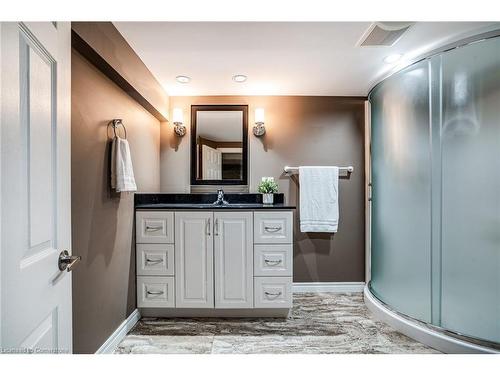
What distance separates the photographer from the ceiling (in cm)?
152

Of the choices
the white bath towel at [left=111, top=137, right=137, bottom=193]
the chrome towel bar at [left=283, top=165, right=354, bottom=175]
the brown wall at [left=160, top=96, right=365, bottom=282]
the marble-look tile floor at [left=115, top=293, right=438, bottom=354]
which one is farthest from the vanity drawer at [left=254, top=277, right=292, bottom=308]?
the white bath towel at [left=111, top=137, right=137, bottom=193]

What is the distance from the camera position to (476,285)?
5.00 ft

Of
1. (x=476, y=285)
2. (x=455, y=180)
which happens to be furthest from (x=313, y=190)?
(x=476, y=285)

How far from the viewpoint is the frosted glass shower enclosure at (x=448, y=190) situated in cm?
149

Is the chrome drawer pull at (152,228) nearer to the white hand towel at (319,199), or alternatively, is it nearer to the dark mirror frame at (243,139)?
the dark mirror frame at (243,139)

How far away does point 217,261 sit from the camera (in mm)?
2008

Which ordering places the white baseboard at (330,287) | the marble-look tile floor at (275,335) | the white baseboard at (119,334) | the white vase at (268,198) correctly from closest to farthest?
the white baseboard at (119,334) → the marble-look tile floor at (275,335) → the white vase at (268,198) → the white baseboard at (330,287)

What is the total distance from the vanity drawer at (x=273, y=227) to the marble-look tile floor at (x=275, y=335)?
675mm

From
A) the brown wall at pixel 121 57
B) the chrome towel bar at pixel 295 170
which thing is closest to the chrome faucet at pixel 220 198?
the chrome towel bar at pixel 295 170

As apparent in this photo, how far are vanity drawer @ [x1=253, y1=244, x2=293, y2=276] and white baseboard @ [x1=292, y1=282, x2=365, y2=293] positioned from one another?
0.75 metres

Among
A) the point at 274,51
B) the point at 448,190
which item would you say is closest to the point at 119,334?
the point at 274,51

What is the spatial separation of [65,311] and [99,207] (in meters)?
0.81

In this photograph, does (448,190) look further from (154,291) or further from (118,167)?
(154,291)

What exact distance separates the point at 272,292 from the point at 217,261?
0.51 meters
